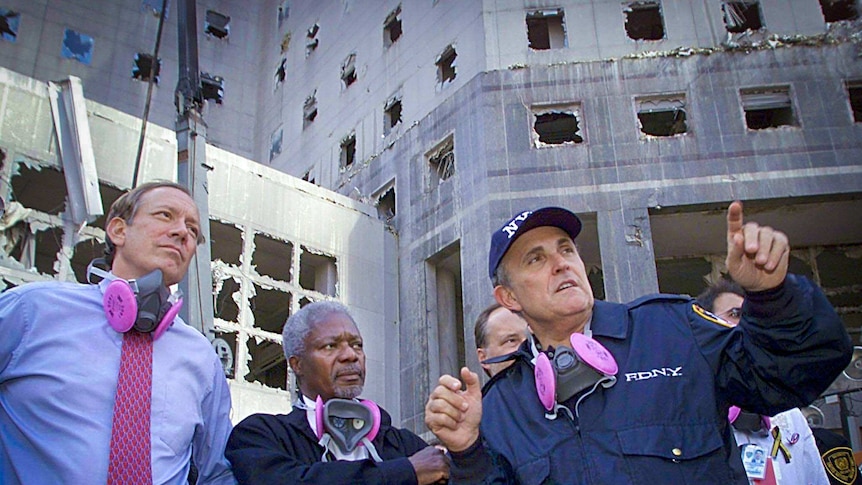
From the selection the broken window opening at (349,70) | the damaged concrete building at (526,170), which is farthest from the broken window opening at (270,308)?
the broken window opening at (349,70)

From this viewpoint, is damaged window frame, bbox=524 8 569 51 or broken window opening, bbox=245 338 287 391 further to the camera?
broken window opening, bbox=245 338 287 391

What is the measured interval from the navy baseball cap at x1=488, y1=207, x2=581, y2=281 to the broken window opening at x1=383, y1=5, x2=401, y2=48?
21.3 meters

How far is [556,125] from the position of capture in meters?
20.4

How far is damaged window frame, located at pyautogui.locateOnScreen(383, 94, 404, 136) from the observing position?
73.0 ft

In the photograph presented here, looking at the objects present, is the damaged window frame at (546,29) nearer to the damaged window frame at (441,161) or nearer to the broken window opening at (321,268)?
the damaged window frame at (441,161)

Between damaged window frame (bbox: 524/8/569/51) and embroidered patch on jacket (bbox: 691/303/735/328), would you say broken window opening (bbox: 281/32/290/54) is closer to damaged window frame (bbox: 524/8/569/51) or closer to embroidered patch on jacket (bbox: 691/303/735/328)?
damaged window frame (bbox: 524/8/569/51)

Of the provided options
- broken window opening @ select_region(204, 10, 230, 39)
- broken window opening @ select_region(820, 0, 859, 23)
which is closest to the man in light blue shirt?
broken window opening @ select_region(820, 0, 859, 23)

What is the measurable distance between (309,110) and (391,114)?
17.6 feet

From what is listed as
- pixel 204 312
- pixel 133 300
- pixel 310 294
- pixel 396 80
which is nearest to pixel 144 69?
pixel 396 80

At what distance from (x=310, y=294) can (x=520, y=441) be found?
17.0 m

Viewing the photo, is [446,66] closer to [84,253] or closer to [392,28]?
[392,28]

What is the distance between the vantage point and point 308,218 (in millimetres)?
19438

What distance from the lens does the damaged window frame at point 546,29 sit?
773 inches

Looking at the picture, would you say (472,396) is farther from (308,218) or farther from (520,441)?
(308,218)
